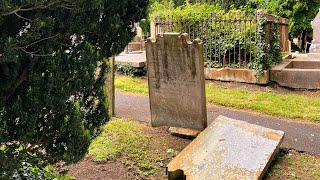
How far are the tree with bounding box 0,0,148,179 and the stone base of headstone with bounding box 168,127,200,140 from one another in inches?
107

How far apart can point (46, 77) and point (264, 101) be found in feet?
21.9

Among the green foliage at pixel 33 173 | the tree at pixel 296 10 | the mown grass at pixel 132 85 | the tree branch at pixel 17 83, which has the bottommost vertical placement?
the green foliage at pixel 33 173

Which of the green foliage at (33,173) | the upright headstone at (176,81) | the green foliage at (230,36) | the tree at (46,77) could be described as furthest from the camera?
the green foliage at (230,36)

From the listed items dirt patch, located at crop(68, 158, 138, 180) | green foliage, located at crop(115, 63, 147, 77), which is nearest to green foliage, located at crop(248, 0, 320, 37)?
green foliage, located at crop(115, 63, 147, 77)

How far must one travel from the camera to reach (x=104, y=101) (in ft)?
12.1

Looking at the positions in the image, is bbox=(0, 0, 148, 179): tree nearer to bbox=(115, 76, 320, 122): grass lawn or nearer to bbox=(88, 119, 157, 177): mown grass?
bbox=(88, 119, 157, 177): mown grass

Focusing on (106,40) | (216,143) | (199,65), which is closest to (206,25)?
(199,65)

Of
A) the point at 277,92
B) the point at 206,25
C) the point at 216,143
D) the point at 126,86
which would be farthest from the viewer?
the point at 206,25

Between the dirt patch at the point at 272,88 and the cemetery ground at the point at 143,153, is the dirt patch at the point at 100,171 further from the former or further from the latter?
the dirt patch at the point at 272,88

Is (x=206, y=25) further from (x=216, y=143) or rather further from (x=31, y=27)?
(x=31, y=27)

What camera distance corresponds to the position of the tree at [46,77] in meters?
2.74

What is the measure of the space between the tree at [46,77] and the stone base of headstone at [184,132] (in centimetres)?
272

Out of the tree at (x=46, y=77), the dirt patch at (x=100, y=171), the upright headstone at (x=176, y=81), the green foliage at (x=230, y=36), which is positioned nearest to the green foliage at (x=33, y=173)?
the tree at (x=46, y=77)

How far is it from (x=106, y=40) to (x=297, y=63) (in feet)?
30.4
